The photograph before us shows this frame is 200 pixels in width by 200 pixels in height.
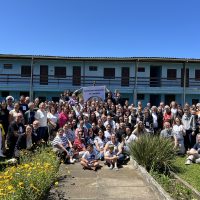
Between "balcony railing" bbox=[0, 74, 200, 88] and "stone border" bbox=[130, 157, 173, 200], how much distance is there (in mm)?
21910

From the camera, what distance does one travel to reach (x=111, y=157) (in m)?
10.7

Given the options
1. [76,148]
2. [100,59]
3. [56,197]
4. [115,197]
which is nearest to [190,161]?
[76,148]

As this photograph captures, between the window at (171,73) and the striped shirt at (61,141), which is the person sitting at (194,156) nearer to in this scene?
the striped shirt at (61,141)

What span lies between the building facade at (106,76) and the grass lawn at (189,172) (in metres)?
20.0

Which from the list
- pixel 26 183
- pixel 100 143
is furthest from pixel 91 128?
pixel 26 183

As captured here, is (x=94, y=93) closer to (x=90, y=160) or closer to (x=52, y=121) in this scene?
(x=52, y=121)

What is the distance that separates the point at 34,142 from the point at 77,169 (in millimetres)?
1587

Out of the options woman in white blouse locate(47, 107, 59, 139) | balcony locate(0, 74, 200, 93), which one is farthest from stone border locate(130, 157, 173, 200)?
balcony locate(0, 74, 200, 93)

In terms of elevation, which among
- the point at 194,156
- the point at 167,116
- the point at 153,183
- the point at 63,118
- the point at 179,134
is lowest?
the point at 153,183

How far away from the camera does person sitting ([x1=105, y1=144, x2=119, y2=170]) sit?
1064 cm

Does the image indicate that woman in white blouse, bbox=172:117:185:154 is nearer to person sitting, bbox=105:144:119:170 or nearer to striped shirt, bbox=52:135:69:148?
person sitting, bbox=105:144:119:170

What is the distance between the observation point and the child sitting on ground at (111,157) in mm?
10641

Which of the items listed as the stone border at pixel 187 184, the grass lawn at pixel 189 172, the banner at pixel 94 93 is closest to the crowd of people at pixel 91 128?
the grass lawn at pixel 189 172

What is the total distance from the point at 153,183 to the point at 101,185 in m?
1.20
